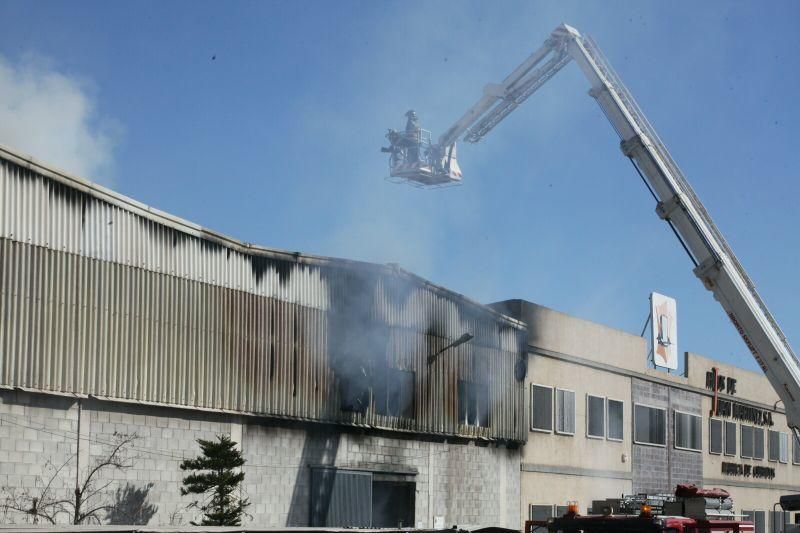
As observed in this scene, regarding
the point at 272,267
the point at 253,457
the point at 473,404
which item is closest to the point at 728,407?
the point at 473,404

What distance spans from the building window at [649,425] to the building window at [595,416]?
2394 mm

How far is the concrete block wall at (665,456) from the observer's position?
40281mm

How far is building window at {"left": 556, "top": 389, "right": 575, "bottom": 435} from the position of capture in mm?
36094

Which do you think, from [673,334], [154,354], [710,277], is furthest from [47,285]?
[673,334]

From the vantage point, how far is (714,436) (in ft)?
153

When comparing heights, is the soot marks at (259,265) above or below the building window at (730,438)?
above

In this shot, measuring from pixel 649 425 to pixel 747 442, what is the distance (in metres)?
11.0

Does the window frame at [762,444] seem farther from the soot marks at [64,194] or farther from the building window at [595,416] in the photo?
the soot marks at [64,194]

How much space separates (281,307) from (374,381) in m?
3.91

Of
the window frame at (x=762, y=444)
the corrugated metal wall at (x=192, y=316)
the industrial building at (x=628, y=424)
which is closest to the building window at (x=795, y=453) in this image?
the industrial building at (x=628, y=424)

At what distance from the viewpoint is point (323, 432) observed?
1065 inches

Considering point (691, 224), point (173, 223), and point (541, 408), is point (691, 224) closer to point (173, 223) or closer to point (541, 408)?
point (541, 408)

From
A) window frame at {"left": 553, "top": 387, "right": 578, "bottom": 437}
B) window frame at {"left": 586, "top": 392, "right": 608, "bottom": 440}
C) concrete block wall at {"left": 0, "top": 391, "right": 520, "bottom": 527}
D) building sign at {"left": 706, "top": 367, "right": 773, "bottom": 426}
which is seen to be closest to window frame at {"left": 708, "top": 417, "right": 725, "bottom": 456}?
building sign at {"left": 706, "top": 367, "right": 773, "bottom": 426}

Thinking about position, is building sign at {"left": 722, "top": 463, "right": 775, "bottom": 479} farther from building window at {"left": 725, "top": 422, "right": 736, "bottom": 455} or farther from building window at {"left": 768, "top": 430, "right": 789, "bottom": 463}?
building window at {"left": 768, "top": 430, "right": 789, "bottom": 463}
